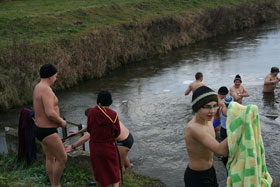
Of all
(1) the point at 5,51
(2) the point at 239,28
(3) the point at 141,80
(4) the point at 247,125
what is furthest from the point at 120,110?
(2) the point at 239,28

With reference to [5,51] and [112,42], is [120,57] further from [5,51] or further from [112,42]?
[5,51]

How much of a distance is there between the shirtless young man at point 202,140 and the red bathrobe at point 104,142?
4.11 ft

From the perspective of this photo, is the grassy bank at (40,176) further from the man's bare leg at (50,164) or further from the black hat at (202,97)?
the black hat at (202,97)

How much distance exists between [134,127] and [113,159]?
5.31 m

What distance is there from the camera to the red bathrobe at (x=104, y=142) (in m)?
4.61

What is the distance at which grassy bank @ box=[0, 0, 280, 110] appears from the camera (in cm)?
1397

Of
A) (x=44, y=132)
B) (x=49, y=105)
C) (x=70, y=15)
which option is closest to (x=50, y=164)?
(x=44, y=132)

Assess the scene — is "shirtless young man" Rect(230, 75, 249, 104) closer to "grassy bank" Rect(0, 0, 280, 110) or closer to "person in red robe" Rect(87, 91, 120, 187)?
"person in red robe" Rect(87, 91, 120, 187)

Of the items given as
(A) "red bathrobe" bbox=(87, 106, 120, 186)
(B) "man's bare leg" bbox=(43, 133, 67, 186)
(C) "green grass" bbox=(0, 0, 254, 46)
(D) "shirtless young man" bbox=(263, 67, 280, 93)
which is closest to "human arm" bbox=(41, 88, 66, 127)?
(B) "man's bare leg" bbox=(43, 133, 67, 186)

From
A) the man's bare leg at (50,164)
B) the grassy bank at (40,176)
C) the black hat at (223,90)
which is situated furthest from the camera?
the black hat at (223,90)

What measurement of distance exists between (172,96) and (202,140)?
9.81 metres

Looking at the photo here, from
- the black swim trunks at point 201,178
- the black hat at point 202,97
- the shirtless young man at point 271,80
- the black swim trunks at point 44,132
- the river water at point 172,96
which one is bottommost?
the river water at point 172,96

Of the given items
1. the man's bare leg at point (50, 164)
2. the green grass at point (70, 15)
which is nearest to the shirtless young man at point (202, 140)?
the man's bare leg at point (50, 164)

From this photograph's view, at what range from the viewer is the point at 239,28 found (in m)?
Answer: 29.0
